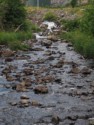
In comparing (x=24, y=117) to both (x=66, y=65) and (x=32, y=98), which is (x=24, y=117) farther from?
(x=66, y=65)

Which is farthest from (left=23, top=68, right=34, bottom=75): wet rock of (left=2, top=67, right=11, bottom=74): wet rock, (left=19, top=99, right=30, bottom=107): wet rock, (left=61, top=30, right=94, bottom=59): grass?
(left=19, top=99, right=30, bottom=107): wet rock

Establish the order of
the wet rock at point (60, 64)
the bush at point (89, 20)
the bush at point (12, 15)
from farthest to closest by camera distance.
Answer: the bush at point (12, 15) < the bush at point (89, 20) < the wet rock at point (60, 64)

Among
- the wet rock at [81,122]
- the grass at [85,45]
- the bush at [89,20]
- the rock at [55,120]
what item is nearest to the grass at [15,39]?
the grass at [85,45]

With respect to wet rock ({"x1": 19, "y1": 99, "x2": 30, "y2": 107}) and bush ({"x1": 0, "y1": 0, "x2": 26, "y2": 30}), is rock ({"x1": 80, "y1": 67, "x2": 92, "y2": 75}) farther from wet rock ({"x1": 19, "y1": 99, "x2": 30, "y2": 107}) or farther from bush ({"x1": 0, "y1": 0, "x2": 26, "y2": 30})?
bush ({"x1": 0, "y1": 0, "x2": 26, "y2": 30})

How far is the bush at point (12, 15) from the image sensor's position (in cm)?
4331

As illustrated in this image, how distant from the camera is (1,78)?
22141mm

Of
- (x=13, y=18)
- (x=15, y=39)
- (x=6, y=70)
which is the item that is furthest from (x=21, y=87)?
(x=13, y=18)

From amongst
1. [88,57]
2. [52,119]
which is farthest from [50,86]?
[88,57]

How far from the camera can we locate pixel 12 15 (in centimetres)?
4344

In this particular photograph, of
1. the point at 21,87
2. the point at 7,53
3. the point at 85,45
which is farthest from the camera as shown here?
the point at 7,53

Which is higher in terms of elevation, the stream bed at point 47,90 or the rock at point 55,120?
the rock at point 55,120

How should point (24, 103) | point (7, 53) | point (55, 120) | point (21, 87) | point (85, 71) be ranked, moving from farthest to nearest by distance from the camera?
point (7, 53) → point (85, 71) → point (21, 87) → point (24, 103) → point (55, 120)

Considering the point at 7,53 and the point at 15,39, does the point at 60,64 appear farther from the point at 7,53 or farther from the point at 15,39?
the point at 15,39

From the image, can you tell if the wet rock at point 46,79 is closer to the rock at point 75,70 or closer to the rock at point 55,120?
the rock at point 75,70
